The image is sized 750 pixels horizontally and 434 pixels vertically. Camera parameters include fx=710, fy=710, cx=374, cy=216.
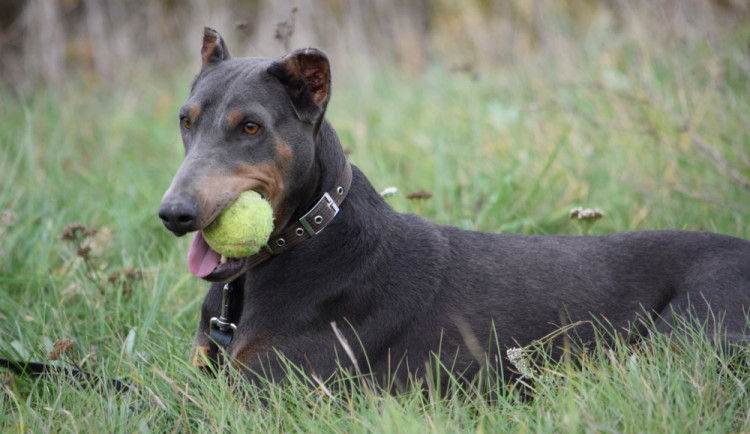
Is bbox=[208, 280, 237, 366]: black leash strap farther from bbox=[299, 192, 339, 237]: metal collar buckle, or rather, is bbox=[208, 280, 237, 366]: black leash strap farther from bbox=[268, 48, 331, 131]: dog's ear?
bbox=[268, 48, 331, 131]: dog's ear

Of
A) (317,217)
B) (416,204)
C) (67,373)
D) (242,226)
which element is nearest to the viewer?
(242,226)

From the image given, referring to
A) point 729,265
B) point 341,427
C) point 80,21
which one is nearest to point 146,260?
point 341,427

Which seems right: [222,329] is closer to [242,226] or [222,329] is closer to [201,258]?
[201,258]

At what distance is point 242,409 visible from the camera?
2.56 metres

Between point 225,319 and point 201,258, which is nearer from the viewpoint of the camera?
point 201,258

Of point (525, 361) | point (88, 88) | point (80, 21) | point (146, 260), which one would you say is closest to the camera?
point (525, 361)

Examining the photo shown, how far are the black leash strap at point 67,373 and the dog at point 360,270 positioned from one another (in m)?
→ 0.35

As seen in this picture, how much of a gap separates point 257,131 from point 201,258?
53 centimetres

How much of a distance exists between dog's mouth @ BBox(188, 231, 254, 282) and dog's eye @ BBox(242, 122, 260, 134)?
43cm

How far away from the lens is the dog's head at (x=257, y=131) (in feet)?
8.41

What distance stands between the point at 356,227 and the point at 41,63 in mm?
6780

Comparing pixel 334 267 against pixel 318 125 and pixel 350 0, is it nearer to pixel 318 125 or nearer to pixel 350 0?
pixel 318 125

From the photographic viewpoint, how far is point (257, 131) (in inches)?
105

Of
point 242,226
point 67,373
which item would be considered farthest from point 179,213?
point 67,373
